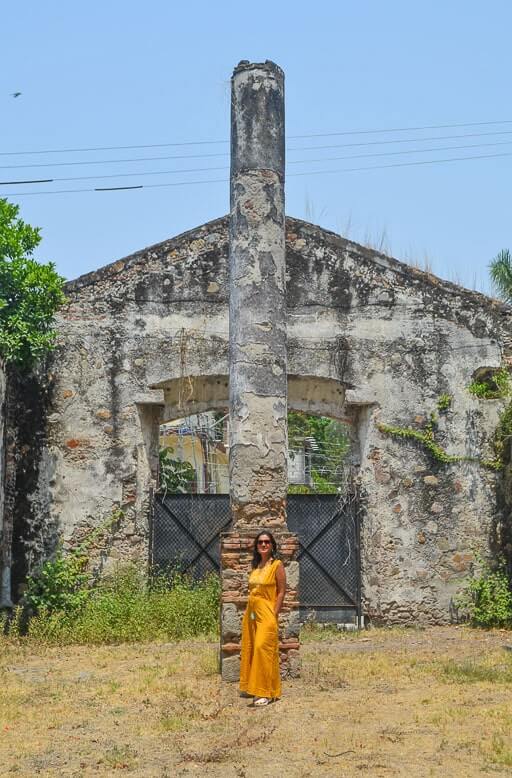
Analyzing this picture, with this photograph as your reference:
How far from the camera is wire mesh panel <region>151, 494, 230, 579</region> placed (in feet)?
39.0

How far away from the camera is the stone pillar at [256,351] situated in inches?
316

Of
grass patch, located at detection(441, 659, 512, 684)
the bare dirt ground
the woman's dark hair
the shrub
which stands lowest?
the bare dirt ground

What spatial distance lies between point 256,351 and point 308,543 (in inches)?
164

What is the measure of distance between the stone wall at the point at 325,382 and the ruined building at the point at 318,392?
0.05 feet

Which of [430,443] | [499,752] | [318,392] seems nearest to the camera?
[499,752]

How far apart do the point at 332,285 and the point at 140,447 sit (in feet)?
9.70

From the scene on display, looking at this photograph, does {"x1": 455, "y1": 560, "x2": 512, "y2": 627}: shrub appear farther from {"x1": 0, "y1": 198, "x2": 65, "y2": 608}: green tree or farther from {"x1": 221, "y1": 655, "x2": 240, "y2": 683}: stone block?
{"x1": 0, "y1": 198, "x2": 65, "y2": 608}: green tree

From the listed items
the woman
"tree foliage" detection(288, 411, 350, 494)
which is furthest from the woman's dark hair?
"tree foliage" detection(288, 411, 350, 494)

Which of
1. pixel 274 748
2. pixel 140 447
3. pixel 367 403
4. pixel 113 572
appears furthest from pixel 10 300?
pixel 274 748

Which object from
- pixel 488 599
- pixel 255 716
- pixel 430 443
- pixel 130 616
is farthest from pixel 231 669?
pixel 430 443

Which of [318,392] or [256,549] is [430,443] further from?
[256,549]

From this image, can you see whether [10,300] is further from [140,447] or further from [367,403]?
[367,403]

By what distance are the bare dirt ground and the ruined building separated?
2.05 metres

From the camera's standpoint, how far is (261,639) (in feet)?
24.1
